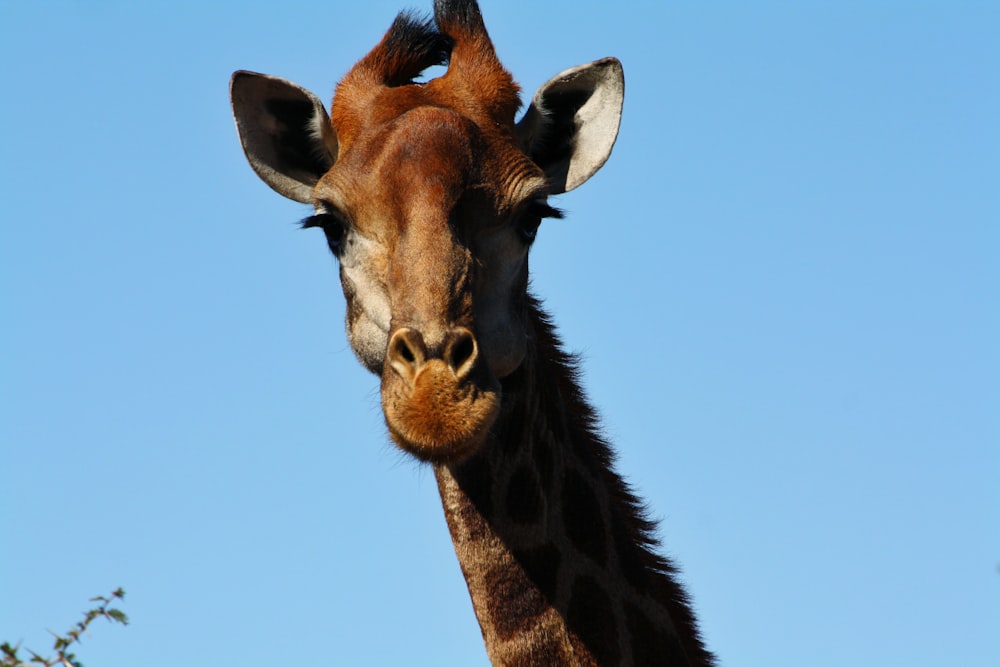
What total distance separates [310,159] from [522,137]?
54.0 inches

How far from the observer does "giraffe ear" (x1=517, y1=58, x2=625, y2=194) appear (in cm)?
846

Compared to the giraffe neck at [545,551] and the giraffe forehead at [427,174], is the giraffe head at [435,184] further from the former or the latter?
the giraffe neck at [545,551]

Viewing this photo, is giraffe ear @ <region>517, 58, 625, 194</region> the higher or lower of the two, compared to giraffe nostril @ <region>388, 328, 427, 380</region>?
higher

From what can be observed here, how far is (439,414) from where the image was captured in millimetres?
6473

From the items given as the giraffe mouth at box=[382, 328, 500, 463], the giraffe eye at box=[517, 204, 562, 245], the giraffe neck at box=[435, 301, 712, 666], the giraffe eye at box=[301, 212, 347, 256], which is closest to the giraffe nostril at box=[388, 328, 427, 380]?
the giraffe mouth at box=[382, 328, 500, 463]

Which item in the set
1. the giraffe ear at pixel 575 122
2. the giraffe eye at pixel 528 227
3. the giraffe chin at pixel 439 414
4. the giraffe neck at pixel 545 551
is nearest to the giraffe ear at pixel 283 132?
the giraffe ear at pixel 575 122

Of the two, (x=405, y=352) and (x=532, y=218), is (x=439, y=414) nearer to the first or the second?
(x=405, y=352)

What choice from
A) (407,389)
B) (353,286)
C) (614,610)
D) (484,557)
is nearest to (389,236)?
(353,286)

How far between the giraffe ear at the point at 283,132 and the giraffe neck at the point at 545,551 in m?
1.84

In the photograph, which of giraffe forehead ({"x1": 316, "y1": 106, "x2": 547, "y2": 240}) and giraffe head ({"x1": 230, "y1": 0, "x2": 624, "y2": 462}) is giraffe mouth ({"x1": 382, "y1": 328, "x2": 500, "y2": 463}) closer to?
giraffe head ({"x1": 230, "y1": 0, "x2": 624, "y2": 462})

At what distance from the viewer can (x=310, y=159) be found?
8734 mm

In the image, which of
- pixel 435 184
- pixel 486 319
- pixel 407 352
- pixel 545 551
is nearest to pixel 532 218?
pixel 435 184

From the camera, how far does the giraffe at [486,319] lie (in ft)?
22.5

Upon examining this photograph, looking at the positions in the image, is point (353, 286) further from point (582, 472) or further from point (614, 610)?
point (614, 610)
